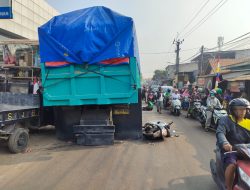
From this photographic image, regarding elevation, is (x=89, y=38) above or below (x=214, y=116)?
above

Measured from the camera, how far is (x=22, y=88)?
1145 cm

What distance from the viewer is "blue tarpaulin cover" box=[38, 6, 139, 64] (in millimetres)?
8344

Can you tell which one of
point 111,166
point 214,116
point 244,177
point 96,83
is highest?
point 96,83

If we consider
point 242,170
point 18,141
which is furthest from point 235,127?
point 18,141

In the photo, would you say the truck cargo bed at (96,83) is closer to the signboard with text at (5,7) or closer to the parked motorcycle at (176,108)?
the signboard with text at (5,7)

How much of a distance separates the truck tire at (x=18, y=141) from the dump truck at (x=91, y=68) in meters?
1.16

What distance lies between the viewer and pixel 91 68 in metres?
8.45

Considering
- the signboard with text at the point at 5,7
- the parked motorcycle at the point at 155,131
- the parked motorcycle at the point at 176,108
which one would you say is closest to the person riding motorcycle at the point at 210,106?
the parked motorcycle at the point at 155,131

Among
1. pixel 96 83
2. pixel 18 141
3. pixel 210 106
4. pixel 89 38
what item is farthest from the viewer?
pixel 210 106

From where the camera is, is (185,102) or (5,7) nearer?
(5,7)

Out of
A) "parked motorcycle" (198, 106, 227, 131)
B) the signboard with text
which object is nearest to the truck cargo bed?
the signboard with text

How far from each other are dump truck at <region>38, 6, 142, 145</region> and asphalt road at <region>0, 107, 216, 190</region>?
83 centimetres

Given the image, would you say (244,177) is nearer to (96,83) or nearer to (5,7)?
(96,83)

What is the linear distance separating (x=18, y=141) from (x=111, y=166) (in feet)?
8.81
